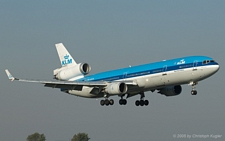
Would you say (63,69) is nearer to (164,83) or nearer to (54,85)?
(54,85)

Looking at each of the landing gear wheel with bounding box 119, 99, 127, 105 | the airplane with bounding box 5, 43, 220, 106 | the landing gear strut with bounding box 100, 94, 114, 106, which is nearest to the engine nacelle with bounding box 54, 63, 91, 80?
the airplane with bounding box 5, 43, 220, 106

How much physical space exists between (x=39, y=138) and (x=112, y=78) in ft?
102

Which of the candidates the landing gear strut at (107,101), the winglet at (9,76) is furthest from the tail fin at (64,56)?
the winglet at (9,76)

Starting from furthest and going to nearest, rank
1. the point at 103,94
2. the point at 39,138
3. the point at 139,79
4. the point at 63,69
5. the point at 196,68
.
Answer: the point at 39,138 < the point at 63,69 < the point at 103,94 < the point at 139,79 < the point at 196,68

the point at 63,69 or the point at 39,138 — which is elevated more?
the point at 63,69

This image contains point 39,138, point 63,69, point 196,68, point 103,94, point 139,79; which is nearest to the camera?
point 196,68

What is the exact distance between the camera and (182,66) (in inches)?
2608

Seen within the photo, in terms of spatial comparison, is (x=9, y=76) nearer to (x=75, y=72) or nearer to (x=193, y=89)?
(x=75, y=72)

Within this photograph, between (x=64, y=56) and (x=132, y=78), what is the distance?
1626 cm

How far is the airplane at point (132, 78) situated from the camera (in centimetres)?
6581

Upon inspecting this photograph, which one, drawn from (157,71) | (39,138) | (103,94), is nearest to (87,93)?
(103,94)

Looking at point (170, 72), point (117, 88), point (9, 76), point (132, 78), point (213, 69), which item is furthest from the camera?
point (132, 78)

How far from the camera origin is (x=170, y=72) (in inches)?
2625

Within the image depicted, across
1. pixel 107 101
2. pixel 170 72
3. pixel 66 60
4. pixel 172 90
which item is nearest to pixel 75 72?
pixel 66 60
